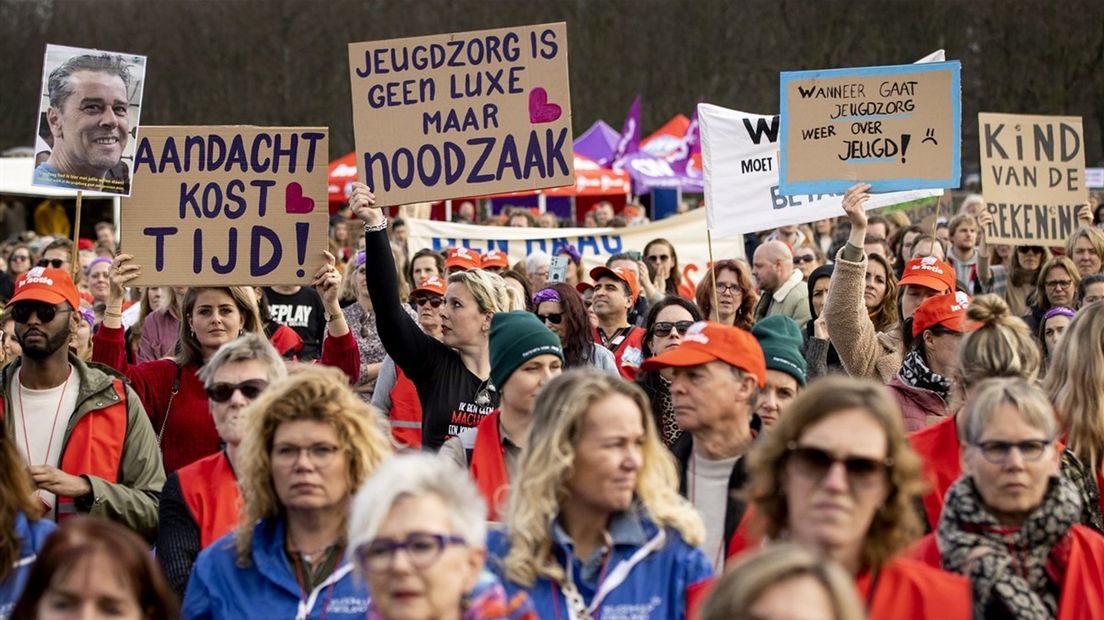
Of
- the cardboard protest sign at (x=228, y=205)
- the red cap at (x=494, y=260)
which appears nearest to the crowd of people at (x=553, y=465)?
the cardboard protest sign at (x=228, y=205)

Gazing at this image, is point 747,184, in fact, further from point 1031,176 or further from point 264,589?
point 264,589

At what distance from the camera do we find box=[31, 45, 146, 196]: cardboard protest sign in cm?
798

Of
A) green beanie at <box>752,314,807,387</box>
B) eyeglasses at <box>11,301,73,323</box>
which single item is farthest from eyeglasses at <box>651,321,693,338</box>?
eyeglasses at <box>11,301,73,323</box>

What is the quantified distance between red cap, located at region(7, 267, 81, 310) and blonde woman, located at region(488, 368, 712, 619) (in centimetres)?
279

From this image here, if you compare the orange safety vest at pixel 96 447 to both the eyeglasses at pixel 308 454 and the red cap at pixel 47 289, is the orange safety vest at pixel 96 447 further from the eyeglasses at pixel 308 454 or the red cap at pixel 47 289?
the eyeglasses at pixel 308 454

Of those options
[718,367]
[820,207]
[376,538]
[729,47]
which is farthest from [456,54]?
[729,47]

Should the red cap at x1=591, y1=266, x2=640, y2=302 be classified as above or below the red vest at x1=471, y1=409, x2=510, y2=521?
above

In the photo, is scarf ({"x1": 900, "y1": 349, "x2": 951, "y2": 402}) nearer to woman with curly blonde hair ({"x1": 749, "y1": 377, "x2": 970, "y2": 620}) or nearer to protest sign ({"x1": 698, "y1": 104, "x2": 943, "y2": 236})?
woman with curly blonde hair ({"x1": 749, "y1": 377, "x2": 970, "y2": 620})

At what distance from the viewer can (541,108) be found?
8203 millimetres

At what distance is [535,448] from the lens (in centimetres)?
423

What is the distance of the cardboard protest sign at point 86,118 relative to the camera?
798 cm

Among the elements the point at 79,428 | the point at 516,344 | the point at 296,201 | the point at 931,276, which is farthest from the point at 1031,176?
the point at 79,428

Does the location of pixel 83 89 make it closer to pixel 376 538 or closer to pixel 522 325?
pixel 522 325

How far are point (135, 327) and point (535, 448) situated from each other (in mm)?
6083
